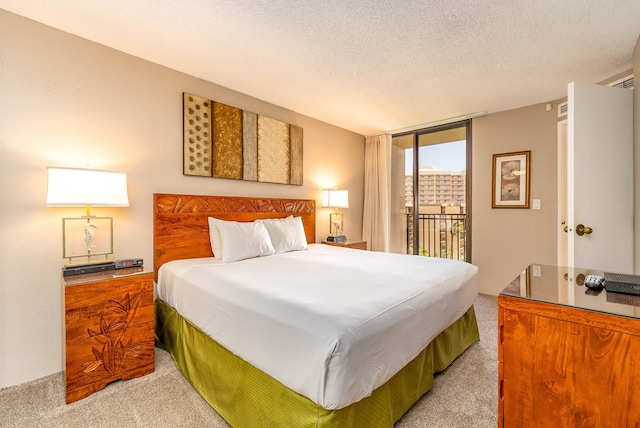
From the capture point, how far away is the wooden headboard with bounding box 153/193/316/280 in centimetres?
255

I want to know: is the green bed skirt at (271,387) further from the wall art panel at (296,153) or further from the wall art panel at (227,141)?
the wall art panel at (296,153)

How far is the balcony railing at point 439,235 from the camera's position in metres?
4.50


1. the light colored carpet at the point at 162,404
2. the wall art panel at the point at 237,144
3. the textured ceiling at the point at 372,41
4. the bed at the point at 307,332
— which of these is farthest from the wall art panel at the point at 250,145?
the light colored carpet at the point at 162,404

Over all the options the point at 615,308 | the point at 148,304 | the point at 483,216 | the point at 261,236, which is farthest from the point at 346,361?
the point at 483,216

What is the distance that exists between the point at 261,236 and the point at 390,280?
1.45 metres

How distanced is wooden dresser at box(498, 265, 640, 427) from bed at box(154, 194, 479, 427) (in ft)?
1.48

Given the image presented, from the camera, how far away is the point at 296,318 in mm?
1249

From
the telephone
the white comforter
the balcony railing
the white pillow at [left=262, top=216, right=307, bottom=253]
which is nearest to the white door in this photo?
the white comforter

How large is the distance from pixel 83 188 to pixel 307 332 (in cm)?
180

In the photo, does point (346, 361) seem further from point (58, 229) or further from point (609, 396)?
point (58, 229)

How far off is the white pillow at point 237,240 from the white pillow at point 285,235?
5.3 inches

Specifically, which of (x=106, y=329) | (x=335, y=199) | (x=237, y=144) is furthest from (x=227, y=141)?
(x=106, y=329)

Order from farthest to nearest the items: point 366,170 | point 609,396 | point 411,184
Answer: point 366,170 < point 411,184 < point 609,396

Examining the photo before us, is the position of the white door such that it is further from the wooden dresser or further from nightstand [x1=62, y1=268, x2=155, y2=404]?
nightstand [x1=62, y1=268, x2=155, y2=404]
